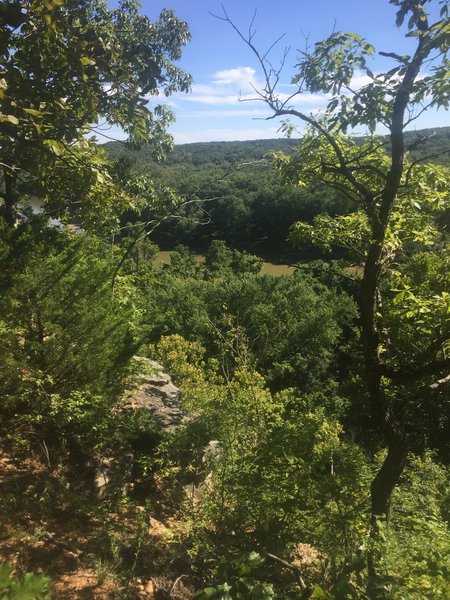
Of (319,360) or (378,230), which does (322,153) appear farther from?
(319,360)

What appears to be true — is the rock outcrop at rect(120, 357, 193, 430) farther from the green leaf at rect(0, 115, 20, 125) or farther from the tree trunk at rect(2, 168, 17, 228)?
the green leaf at rect(0, 115, 20, 125)

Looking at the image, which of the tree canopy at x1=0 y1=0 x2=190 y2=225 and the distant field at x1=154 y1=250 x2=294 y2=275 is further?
the distant field at x1=154 y1=250 x2=294 y2=275

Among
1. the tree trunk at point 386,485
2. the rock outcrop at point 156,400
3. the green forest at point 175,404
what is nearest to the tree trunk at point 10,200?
the green forest at point 175,404

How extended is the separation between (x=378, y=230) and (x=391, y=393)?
16.0 ft

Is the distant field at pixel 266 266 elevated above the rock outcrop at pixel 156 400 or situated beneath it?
situated beneath

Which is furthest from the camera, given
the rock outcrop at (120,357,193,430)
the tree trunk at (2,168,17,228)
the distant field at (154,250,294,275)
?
the distant field at (154,250,294,275)

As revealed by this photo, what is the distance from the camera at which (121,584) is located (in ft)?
12.3

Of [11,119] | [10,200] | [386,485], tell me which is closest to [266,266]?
[10,200]

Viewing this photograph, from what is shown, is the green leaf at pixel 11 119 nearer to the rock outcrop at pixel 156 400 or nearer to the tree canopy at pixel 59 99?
the tree canopy at pixel 59 99

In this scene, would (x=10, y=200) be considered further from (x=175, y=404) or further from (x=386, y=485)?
(x=386, y=485)

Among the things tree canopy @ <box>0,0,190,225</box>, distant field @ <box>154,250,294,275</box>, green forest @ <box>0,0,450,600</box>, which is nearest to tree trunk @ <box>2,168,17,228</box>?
green forest @ <box>0,0,450,600</box>

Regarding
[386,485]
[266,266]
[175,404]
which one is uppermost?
[386,485]

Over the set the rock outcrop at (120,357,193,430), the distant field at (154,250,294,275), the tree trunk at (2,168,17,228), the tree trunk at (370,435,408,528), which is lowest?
the distant field at (154,250,294,275)

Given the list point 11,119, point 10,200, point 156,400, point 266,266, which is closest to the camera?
point 11,119
